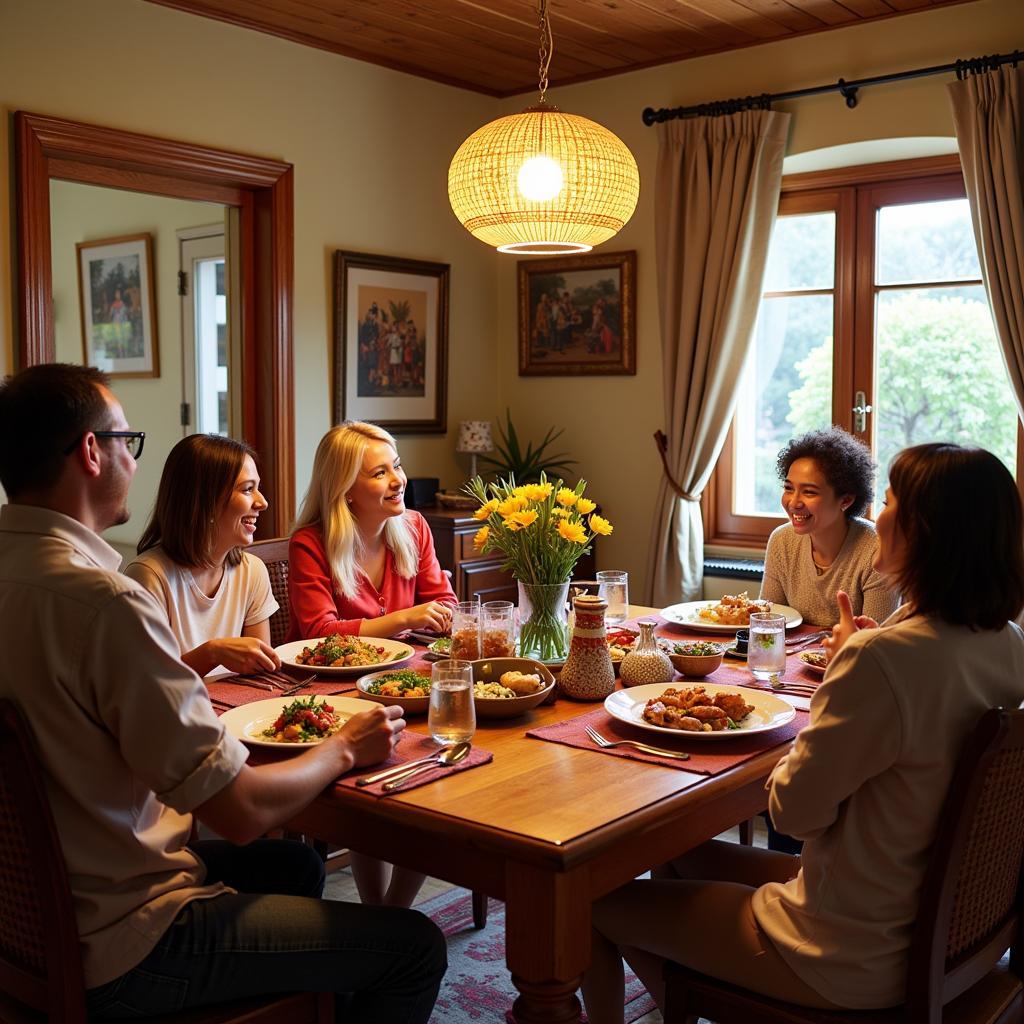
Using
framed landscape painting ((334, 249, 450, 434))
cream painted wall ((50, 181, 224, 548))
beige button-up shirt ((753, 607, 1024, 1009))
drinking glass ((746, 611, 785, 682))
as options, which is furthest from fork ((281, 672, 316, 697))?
framed landscape painting ((334, 249, 450, 434))

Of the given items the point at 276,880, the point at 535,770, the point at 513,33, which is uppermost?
the point at 513,33

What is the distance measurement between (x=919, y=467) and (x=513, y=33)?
3.20 m

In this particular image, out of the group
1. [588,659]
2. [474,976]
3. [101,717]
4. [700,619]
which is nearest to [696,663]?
[588,659]

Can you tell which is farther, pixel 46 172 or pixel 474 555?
pixel 474 555

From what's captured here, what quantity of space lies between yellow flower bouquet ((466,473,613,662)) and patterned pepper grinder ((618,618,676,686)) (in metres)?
0.20

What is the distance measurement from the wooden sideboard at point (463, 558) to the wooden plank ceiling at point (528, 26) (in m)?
1.80

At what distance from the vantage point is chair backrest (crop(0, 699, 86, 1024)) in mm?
1448

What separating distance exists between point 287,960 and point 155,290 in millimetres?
3487

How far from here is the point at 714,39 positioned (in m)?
4.36

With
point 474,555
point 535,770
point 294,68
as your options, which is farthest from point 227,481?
point 294,68

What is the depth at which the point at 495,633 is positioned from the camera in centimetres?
229

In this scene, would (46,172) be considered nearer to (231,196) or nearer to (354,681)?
(231,196)

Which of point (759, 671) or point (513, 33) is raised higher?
point (513, 33)

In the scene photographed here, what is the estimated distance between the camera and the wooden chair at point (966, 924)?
1532 millimetres
